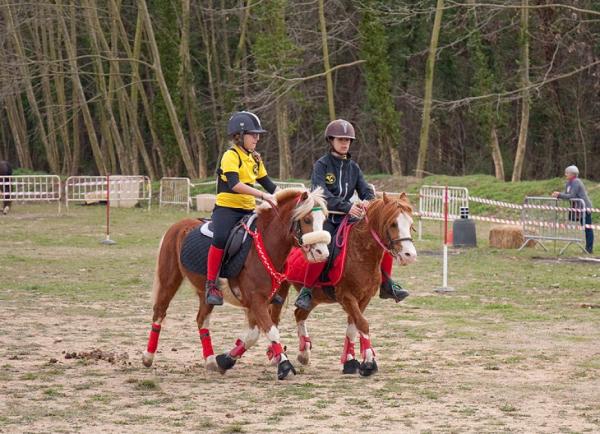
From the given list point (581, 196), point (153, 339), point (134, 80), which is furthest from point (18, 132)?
point (153, 339)

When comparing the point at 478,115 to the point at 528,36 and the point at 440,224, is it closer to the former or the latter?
the point at 528,36

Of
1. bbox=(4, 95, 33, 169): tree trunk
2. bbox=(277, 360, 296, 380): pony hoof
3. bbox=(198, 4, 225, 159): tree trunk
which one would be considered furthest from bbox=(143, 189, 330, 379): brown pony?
bbox=(4, 95, 33, 169): tree trunk

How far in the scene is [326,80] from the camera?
46344 millimetres

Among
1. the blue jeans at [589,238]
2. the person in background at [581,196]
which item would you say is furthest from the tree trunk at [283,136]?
the blue jeans at [589,238]

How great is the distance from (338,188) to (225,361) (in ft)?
6.40

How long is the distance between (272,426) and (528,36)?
99.2 feet

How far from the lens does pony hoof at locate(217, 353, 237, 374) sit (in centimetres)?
1064

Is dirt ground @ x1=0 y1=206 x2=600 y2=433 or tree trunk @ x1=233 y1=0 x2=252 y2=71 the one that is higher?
tree trunk @ x1=233 y1=0 x2=252 y2=71

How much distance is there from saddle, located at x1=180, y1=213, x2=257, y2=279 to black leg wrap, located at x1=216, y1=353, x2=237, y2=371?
722 mm

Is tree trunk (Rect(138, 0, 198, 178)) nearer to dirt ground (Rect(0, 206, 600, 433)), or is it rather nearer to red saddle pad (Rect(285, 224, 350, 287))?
dirt ground (Rect(0, 206, 600, 433))

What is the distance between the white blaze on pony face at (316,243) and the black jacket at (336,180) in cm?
85

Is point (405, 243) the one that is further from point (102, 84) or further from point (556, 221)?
point (102, 84)

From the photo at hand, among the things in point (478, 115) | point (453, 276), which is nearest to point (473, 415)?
point (453, 276)

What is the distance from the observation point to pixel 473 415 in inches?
343
